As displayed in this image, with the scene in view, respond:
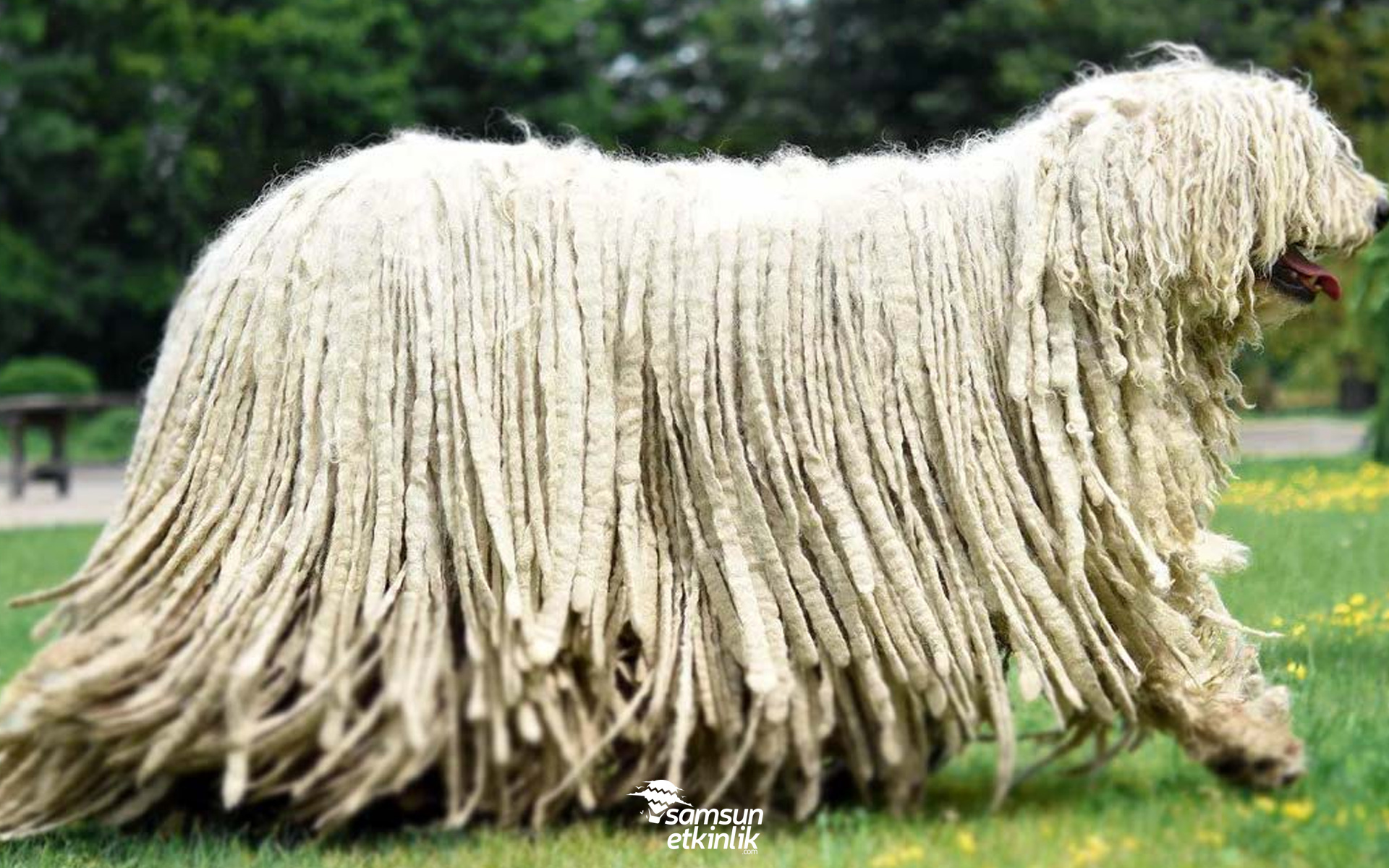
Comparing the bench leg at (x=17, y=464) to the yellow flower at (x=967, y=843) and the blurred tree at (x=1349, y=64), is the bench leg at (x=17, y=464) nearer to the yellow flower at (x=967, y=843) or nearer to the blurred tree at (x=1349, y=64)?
the blurred tree at (x=1349, y=64)

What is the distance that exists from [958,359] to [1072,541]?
49 centimetres

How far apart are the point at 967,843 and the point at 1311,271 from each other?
1.78 meters

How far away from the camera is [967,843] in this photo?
3283 mm

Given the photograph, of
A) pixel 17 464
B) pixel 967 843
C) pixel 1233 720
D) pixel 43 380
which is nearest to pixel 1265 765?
pixel 1233 720

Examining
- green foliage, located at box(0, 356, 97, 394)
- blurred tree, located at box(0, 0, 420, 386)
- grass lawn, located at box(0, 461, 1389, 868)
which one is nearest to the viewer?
grass lawn, located at box(0, 461, 1389, 868)

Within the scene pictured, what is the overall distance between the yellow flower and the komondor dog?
30cm

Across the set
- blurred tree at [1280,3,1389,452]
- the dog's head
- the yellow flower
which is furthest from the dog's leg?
blurred tree at [1280,3,1389,452]

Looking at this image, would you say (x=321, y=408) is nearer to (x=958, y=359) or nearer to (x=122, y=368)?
(x=958, y=359)

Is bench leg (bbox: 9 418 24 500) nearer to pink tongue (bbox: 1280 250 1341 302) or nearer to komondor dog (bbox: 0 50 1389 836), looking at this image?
komondor dog (bbox: 0 50 1389 836)

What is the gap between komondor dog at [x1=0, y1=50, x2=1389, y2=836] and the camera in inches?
144

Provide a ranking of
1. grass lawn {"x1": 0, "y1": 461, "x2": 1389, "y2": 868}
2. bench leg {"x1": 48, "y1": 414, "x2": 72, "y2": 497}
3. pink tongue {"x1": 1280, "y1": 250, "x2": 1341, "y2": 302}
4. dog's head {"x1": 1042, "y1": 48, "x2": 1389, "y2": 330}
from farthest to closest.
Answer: bench leg {"x1": 48, "y1": 414, "x2": 72, "y2": 497}
pink tongue {"x1": 1280, "y1": 250, "x2": 1341, "y2": 302}
dog's head {"x1": 1042, "y1": 48, "x2": 1389, "y2": 330}
grass lawn {"x1": 0, "y1": 461, "x2": 1389, "y2": 868}

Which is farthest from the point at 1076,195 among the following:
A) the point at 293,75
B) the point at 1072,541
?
the point at 293,75

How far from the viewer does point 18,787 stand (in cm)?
379

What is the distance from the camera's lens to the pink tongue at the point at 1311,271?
13.8 feet
